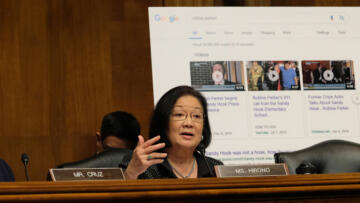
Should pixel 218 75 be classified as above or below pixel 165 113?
above

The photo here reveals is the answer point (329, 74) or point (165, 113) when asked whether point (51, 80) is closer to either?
point (165, 113)

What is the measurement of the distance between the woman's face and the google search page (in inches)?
42.4

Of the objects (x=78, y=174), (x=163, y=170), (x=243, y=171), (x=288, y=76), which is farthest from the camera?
(x=288, y=76)

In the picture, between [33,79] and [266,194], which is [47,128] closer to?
[33,79]

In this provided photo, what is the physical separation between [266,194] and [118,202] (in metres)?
0.43

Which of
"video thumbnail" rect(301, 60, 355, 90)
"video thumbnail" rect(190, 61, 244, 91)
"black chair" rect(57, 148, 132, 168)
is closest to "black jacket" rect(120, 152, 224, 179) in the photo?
"black chair" rect(57, 148, 132, 168)

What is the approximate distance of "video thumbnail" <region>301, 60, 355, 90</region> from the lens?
4531mm

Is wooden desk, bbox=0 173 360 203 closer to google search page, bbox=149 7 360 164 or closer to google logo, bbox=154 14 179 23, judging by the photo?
google search page, bbox=149 7 360 164

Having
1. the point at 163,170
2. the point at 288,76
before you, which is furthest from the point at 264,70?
the point at 163,170

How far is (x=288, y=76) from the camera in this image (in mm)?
4520

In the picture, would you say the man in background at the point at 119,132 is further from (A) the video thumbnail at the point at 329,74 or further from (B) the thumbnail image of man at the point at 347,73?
(B) the thumbnail image of man at the point at 347,73

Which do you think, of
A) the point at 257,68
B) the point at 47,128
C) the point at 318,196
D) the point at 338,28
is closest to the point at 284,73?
the point at 257,68

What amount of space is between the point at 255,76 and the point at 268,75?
0.09 meters

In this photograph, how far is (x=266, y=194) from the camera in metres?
1.89
